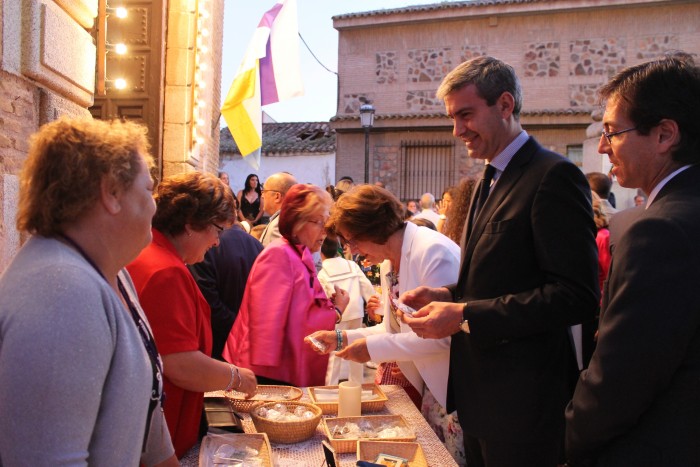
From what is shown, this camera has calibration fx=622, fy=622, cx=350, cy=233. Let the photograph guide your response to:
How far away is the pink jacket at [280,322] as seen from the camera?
9.95 feet

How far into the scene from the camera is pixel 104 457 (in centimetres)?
124

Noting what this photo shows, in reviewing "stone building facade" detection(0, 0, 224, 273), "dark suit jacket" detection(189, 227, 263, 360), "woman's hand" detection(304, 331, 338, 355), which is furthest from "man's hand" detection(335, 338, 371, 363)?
"stone building facade" detection(0, 0, 224, 273)

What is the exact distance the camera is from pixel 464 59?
60.6 ft

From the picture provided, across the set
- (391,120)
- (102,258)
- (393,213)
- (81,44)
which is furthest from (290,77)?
(391,120)

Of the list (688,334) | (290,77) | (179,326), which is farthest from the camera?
(290,77)

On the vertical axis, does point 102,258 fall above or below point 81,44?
below

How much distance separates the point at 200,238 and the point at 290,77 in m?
6.20

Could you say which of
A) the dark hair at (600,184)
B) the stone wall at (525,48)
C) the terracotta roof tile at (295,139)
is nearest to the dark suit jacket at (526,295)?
the dark hair at (600,184)

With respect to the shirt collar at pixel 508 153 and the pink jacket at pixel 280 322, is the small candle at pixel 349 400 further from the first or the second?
the shirt collar at pixel 508 153

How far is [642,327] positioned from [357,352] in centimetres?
138

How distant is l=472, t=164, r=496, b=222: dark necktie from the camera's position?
2.36 meters

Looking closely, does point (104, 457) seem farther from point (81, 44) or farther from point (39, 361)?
point (81, 44)

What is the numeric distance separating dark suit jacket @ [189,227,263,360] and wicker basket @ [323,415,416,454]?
1.66 meters

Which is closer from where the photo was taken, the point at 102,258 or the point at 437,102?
the point at 102,258
